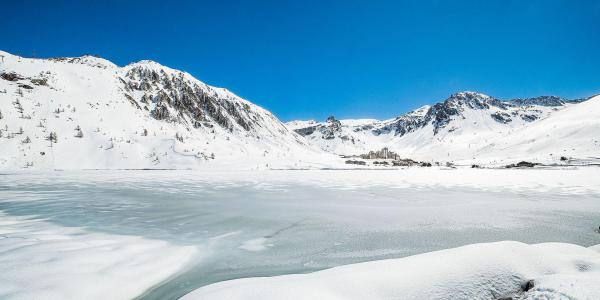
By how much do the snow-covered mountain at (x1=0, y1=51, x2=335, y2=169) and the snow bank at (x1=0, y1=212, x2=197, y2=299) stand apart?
69.8 feet

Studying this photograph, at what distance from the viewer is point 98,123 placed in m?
29.2

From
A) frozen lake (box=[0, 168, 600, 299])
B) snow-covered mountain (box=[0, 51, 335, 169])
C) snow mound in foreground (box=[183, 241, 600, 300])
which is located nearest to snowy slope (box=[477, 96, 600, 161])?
snow-covered mountain (box=[0, 51, 335, 169])

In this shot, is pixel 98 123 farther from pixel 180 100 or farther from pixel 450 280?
pixel 450 280

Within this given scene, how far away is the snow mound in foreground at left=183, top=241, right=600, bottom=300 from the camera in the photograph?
293 cm

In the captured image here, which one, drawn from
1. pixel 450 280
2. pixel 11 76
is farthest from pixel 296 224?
pixel 11 76

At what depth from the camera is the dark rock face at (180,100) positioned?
45.2 m

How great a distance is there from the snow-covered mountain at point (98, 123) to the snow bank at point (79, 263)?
21263mm

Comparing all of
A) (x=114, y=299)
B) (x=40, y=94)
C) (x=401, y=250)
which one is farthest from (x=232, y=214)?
(x=40, y=94)

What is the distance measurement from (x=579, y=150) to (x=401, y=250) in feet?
204

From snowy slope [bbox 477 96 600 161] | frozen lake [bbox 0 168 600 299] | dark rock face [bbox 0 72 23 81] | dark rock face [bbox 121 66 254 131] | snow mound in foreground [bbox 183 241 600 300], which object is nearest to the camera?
snow mound in foreground [bbox 183 241 600 300]

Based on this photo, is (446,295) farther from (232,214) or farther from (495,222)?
(232,214)

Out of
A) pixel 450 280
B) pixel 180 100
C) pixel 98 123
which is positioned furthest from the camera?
pixel 180 100

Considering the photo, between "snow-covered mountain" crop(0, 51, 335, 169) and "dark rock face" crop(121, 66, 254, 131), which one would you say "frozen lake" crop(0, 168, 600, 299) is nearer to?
"snow-covered mountain" crop(0, 51, 335, 169)

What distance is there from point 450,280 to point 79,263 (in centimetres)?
413
